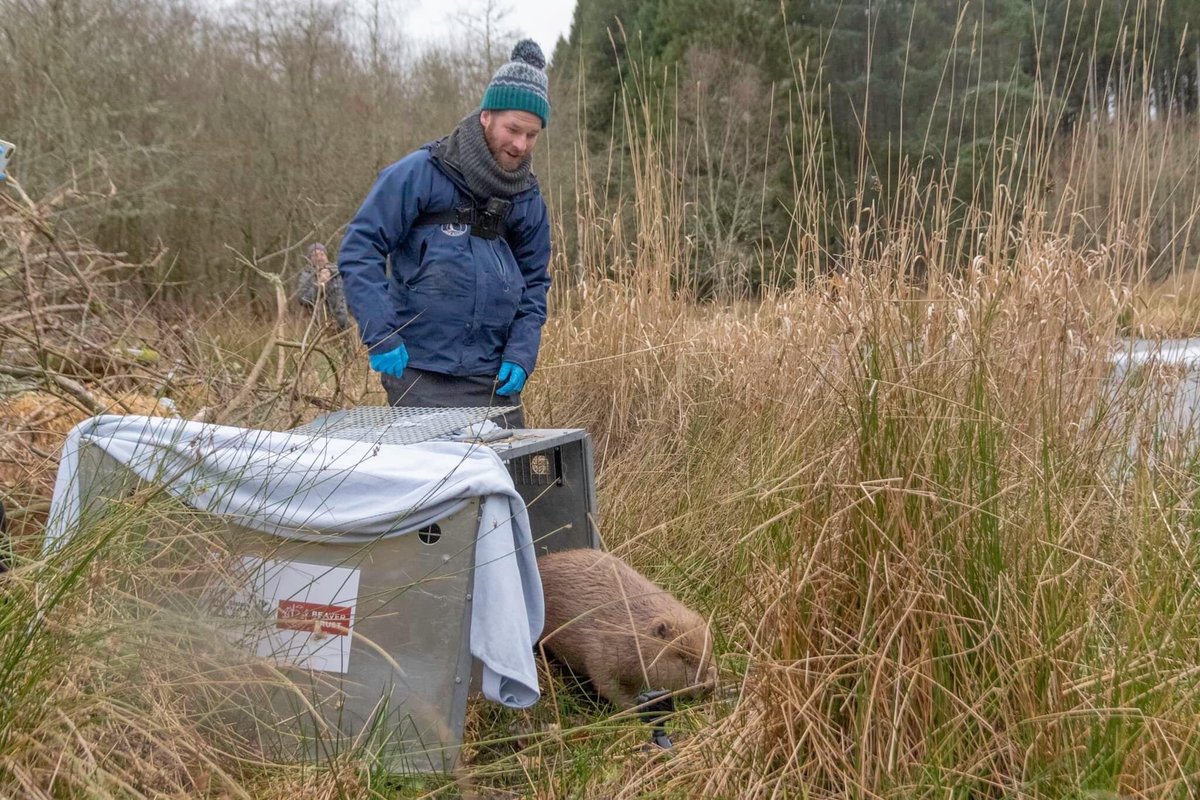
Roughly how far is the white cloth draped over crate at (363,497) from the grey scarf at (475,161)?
1440mm

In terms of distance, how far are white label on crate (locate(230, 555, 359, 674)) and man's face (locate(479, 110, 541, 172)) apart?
5.82ft

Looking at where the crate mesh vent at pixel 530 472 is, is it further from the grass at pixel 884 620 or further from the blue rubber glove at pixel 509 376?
the grass at pixel 884 620

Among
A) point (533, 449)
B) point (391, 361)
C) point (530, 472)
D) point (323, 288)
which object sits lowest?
point (530, 472)

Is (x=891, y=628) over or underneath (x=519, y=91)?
underneath

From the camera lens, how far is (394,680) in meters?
2.46

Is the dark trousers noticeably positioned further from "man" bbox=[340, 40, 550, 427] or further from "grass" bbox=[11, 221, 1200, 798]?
"grass" bbox=[11, 221, 1200, 798]

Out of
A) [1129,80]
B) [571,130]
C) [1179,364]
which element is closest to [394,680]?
[1179,364]

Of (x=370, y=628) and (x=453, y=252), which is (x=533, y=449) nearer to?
(x=370, y=628)

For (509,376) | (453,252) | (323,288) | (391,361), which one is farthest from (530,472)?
(323,288)

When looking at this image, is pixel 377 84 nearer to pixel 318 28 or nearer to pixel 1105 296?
pixel 318 28

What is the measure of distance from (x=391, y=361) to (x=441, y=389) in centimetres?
35

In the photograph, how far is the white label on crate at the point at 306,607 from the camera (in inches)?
95.0

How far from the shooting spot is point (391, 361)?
349 centimetres

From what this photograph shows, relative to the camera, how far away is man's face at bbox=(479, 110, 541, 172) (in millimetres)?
3682
